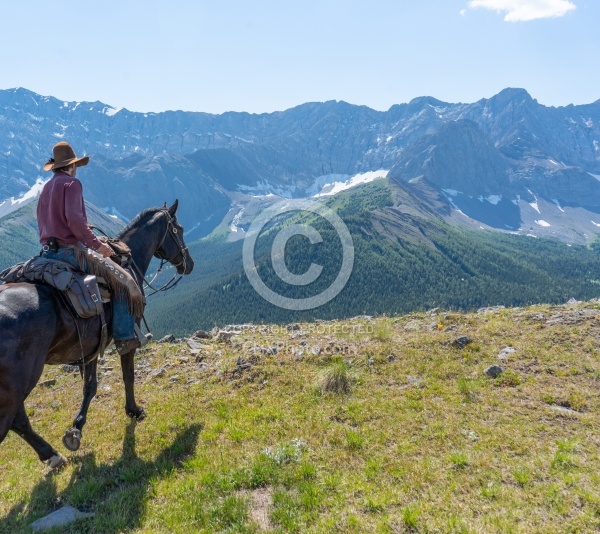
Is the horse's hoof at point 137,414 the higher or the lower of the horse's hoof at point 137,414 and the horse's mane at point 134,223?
the lower

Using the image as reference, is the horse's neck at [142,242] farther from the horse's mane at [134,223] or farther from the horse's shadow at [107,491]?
the horse's shadow at [107,491]

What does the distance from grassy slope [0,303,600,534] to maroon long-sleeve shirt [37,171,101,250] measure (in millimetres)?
4856

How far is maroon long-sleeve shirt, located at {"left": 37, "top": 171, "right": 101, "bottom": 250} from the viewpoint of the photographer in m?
8.42

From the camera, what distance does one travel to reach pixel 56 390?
13.9m

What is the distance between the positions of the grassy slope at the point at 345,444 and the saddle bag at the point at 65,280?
3.38 metres

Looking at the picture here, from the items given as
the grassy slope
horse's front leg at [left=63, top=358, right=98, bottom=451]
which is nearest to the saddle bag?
horse's front leg at [left=63, top=358, right=98, bottom=451]

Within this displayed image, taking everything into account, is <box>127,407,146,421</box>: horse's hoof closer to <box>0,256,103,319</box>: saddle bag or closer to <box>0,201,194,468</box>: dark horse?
<box>0,201,194,468</box>: dark horse

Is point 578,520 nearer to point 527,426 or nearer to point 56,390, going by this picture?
point 527,426

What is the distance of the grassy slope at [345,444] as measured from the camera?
6.49 m

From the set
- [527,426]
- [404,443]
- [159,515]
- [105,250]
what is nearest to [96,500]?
[159,515]

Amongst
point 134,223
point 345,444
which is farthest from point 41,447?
point 345,444

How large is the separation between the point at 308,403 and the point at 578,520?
6.07 metres


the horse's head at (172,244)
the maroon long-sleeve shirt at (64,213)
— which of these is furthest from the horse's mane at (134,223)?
the maroon long-sleeve shirt at (64,213)

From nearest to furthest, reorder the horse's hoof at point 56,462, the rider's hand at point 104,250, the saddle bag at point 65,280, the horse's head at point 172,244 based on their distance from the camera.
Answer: the saddle bag at point 65,280, the horse's hoof at point 56,462, the rider's hand at point 104,250, the horse's head at point 172,244
